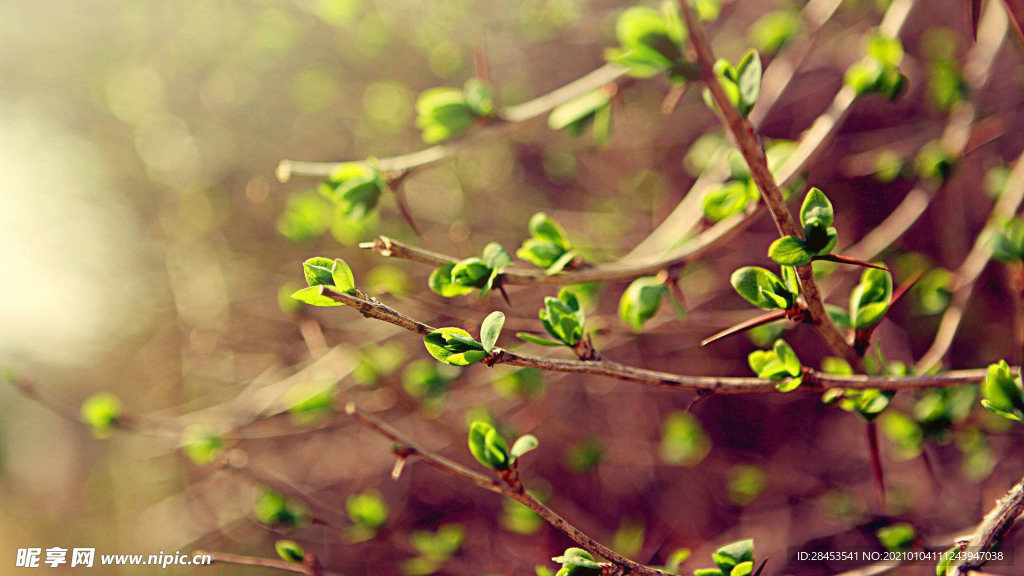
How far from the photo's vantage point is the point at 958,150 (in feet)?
3.01

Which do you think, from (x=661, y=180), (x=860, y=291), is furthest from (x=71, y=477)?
(x=860, y=291)

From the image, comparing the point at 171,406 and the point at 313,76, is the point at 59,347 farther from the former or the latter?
the point at 313,76

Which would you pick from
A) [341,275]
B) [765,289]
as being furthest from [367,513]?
[765,289]

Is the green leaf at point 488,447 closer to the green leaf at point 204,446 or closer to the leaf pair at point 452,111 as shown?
the leaf pair at point 452,111

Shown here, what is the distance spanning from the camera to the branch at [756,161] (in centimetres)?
32

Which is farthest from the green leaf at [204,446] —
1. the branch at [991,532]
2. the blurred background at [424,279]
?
the branch at [991,532]

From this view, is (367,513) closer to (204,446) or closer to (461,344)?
(204,446)

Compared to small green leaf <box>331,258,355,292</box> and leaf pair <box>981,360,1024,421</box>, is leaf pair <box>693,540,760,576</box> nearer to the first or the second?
leaf pair <box>981,360,1024,421</box>

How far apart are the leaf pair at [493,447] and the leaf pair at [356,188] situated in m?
0.28

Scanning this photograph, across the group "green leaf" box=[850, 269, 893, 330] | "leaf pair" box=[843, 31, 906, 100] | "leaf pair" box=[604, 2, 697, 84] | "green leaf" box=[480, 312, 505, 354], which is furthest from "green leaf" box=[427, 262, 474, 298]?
"leaf pair" box=[843, 31, 906, 100]

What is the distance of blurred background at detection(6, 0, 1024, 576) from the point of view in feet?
3.34

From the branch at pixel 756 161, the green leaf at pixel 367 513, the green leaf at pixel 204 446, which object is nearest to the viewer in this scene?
the branch at pixel 756 161

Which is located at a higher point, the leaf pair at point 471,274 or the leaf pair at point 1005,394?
the leaf pair at point 471,274

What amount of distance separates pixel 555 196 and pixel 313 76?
75 cm
